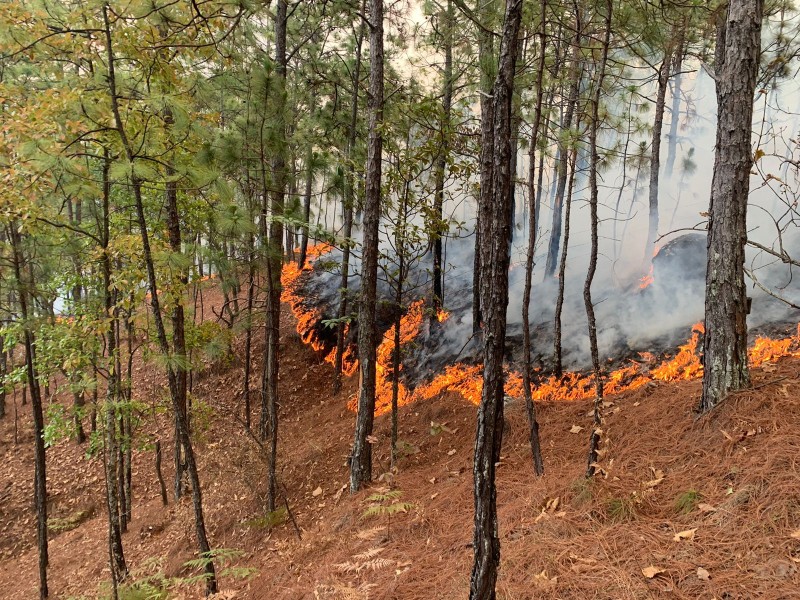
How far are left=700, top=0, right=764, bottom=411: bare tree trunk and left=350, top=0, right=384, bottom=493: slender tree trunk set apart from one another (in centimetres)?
390

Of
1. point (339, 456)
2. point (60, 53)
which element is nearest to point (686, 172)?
point (339, 456)

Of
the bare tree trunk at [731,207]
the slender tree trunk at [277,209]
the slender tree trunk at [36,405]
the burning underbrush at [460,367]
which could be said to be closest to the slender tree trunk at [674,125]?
the burning underbrush at [460,367]

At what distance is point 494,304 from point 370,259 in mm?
4185

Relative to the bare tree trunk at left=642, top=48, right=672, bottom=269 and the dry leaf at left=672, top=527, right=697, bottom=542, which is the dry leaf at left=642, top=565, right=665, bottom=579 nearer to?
the dry leaf at left=672, top=527, right=697, bottom=542

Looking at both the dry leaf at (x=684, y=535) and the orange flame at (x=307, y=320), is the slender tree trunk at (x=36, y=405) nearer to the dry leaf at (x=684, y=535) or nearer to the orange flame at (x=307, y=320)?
→ the orange flame at (x=307, y=320)

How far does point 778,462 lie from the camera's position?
134 inches

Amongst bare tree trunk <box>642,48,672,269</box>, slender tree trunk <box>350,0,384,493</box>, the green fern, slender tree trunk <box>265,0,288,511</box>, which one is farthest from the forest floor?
bare tree trunk <box>642,48,672,269</box>

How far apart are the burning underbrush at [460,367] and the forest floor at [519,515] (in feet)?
1.61

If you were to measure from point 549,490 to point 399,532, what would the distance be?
6.12ft

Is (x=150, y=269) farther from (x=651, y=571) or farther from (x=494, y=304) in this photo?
(x=651, y=571)

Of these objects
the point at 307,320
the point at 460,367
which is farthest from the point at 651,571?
the point at 307,320

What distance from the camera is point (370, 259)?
646cm

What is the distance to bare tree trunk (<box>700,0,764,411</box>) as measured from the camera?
399 cm

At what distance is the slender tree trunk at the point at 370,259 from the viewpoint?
6.03 metres
